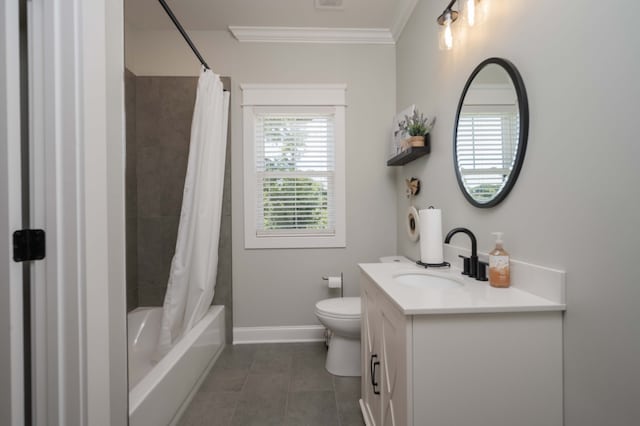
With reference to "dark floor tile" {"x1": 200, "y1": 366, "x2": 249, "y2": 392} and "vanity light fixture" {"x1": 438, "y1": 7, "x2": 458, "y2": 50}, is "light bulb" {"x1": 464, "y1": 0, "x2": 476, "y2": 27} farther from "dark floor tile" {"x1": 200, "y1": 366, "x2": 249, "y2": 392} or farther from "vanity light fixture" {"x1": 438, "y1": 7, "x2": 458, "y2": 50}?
"dark floor tile" {"x1": 200, "y1": 366, "x2": 249, "y2": 392}

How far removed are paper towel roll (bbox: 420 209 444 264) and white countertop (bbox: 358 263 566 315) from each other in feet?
1.08

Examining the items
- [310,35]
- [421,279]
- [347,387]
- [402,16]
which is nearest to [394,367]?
[421,279]

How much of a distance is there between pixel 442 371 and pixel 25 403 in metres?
1.23

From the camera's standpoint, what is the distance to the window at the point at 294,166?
2.44 m

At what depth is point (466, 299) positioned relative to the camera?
3.05ft

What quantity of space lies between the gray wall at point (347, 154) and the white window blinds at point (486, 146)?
109 cm

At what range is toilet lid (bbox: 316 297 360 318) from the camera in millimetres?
1835

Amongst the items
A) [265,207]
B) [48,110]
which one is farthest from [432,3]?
[48,110]

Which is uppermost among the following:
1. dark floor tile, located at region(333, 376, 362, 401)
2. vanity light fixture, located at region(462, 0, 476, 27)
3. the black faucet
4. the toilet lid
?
vanity light fixture, located at region(462, 0, 476, 27)

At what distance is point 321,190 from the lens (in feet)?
8.23

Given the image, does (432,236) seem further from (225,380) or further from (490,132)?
(225,380)

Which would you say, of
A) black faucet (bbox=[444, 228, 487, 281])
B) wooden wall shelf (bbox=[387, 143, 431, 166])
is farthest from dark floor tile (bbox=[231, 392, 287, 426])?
wooden wall shelf (bbox=[387, 143, 431, 166])

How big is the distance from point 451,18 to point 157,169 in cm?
233

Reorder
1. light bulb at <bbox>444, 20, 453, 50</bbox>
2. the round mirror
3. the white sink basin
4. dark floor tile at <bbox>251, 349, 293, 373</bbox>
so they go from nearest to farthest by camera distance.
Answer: the round mirror → the white sink basin → light bulb at <bbox>444, 20, 453, 50</bbox> → dark floor tile at <bbox>251, 349, 293, 373</bbox>
